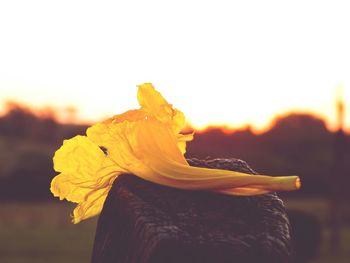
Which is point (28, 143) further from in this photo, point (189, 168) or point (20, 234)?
point (189, 168)

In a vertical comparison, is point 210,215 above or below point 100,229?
above

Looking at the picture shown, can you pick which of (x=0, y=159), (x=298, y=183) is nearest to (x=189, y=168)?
(x=298, y=183)

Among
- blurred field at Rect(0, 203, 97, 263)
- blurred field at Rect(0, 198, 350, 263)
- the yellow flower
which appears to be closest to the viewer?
the yellow flower

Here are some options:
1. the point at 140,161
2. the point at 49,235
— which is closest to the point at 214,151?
the point at 49,235

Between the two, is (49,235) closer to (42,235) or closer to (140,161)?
(42,235)

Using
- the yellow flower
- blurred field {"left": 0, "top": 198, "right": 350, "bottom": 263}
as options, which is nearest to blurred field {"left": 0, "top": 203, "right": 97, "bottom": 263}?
blurred field {"left": 0, "top": 198, "right": 350, "bottom": 263}

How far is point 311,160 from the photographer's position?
4888 cm

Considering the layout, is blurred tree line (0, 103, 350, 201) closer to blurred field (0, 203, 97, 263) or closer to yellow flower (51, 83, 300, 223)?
blurred field (0, 203, 97, 263)

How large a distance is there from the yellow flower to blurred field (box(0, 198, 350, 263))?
21.4 metres

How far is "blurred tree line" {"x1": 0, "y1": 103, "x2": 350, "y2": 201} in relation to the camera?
4409cm

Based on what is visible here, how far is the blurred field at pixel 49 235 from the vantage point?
26266mm

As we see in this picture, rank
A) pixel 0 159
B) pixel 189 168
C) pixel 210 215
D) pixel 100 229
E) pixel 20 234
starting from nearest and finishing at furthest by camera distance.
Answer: pixel 210 215 → pixel 189 168 → pixel 100 229 → pixel 20 234 → pixel 0 159

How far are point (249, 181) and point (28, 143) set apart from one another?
159 feet

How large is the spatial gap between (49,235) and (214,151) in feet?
35.0
